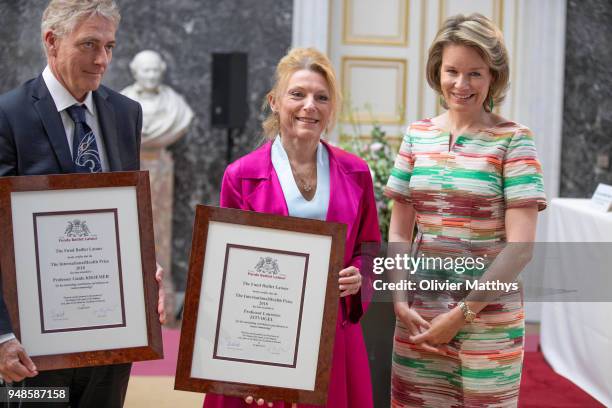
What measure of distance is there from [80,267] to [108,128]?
0.44 metres

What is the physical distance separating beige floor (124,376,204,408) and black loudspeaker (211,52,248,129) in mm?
2200

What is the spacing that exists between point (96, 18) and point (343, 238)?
90 centimetres

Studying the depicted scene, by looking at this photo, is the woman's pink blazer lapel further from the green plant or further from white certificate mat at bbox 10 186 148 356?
the green plant

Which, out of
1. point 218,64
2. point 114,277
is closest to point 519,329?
point 114,277

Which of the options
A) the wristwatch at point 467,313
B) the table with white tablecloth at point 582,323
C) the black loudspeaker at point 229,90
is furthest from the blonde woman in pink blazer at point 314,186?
the black loudspeaker at point 229,90

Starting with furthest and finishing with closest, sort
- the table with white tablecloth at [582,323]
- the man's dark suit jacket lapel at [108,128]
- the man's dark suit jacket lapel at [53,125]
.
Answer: the table with white tablecloth at [582,323] < the man's dark suit jacket lapel at [108,128] < the man's dark suit jacket lapel at [53,125]

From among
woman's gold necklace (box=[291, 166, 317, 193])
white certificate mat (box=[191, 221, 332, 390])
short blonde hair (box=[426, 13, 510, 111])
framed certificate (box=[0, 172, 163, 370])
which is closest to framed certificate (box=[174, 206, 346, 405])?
white certificate mat (box=[191, 221, 332, 390])

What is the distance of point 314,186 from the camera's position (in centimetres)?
241

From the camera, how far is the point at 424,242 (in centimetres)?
231

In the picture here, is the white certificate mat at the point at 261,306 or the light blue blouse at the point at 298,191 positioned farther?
the light blue blouse at the point at 298,191

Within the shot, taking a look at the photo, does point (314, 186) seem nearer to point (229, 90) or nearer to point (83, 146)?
point (83, 146)

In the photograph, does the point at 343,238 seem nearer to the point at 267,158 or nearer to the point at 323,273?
the point at 323,273

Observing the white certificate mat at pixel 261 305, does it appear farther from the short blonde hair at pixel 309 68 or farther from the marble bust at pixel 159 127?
the marble bust at pixel 159 127

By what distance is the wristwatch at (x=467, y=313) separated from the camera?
7.27ft
